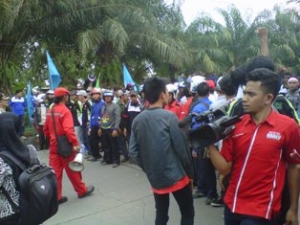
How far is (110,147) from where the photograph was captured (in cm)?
766

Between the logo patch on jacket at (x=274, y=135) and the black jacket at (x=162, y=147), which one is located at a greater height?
the logo patch on jacket at (x=274, y=135)

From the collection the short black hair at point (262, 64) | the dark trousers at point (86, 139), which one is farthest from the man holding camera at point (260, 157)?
the dark trousers at point (86, 139)

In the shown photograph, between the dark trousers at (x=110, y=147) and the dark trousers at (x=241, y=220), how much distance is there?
529 centimetres

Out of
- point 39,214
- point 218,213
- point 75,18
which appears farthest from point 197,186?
point 75,18

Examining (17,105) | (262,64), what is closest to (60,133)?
(262,64)

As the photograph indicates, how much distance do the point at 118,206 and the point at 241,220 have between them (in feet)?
10.2

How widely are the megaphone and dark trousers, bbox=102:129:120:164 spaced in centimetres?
233

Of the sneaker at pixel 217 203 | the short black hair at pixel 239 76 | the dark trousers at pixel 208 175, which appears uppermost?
the short black hair at pixel 239 76

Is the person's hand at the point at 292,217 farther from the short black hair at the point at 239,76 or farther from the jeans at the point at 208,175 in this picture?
the jeans at the point at 208,175

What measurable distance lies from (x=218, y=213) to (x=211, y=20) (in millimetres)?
16364

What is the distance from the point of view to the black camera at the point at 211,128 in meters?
2.03

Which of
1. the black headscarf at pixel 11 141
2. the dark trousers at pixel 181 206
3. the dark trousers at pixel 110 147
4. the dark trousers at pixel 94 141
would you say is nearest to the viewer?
the black headscarf at pixel 11 141

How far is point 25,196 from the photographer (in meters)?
2.76

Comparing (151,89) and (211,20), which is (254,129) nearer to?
(151,89)
